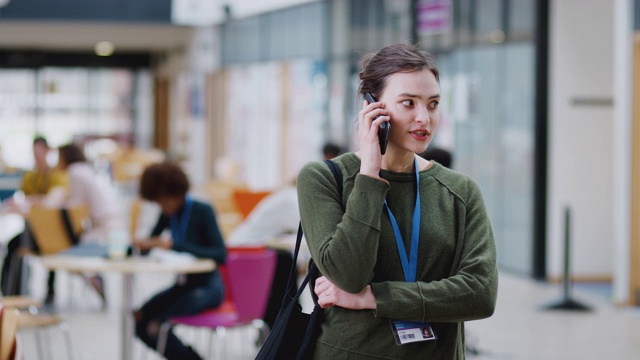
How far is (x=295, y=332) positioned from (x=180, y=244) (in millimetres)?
4138

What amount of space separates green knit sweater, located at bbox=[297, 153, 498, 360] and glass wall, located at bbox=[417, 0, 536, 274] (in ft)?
32.5

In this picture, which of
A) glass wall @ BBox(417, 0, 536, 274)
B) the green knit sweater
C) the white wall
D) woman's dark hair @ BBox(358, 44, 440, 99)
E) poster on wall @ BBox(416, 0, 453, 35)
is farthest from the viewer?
poster on wall @ BBox(416, 0, 453, 35)

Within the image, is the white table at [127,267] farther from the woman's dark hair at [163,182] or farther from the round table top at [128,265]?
the woman's dark hair at [163,182]

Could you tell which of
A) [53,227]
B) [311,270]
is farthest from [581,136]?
[311,270]

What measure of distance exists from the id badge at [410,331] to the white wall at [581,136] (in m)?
9.68

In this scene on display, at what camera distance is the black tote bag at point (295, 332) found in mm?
2730

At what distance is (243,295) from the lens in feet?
21.9

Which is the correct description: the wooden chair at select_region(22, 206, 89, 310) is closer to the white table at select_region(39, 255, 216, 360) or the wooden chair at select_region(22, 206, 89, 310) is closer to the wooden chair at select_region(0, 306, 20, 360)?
the white table at select_region(39, 255, 216, 360)

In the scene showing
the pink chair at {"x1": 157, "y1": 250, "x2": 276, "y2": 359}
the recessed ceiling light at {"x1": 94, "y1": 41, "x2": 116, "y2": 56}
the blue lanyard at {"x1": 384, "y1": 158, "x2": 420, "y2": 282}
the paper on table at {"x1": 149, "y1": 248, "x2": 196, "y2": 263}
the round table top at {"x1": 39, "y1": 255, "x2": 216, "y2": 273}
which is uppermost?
the recessed ceiling light at {"x1": 94, "y1": 41, "x2": 116, "y2": 56}

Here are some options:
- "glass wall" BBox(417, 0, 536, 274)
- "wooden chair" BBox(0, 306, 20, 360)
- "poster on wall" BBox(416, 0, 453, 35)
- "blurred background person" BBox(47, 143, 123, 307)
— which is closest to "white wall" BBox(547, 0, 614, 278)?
"glass wall" BBox(417, 0, 536, 274)

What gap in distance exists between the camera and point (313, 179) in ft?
8.92

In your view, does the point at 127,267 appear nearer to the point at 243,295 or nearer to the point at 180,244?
the point at 180,244

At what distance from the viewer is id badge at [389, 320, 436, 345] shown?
2664mm

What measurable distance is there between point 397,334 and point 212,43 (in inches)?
926
